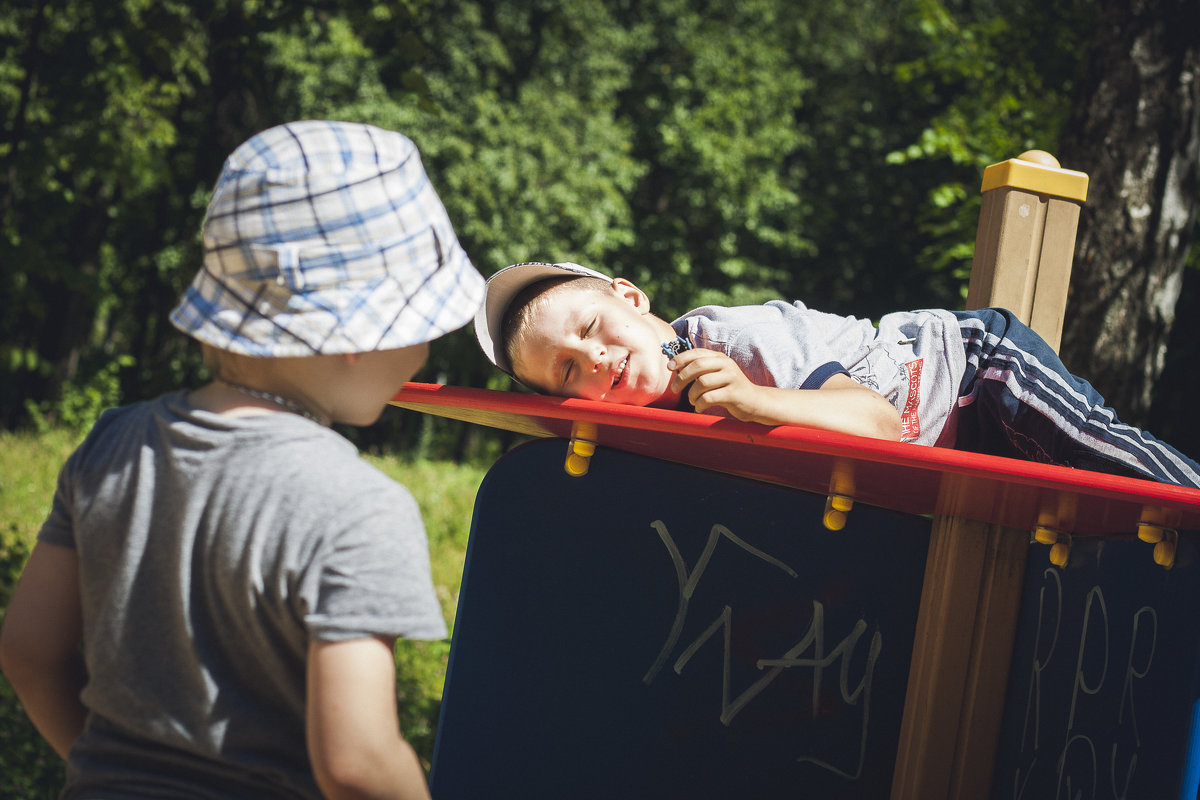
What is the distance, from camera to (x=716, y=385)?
1.74 meters

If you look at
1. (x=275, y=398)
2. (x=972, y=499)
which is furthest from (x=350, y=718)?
(x=972, y=499)

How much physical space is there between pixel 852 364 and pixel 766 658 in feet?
2.26

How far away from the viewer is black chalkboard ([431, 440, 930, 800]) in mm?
2178

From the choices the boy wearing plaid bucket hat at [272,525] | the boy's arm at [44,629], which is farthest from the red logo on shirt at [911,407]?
the boy's arm at [44,629]

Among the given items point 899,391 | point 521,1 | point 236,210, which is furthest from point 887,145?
point 236,210

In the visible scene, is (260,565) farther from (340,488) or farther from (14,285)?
(14,285)

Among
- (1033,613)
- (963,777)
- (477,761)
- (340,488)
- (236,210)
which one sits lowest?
(477,761)

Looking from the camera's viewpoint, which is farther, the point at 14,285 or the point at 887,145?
the point at 887,145

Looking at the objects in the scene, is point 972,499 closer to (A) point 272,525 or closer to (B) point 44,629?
(A) point 272,525

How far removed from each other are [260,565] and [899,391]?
150 centimetres

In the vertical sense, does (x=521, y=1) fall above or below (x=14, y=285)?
above

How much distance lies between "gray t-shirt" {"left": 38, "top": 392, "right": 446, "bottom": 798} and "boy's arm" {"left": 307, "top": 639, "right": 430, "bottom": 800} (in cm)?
4

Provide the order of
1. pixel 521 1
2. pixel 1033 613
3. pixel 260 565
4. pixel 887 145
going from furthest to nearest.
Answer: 1. pixel 887 145
2. pixel 521 1
3. pixel 1033 613
4. pixel 260 565

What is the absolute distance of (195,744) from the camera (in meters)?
→ 1.13
